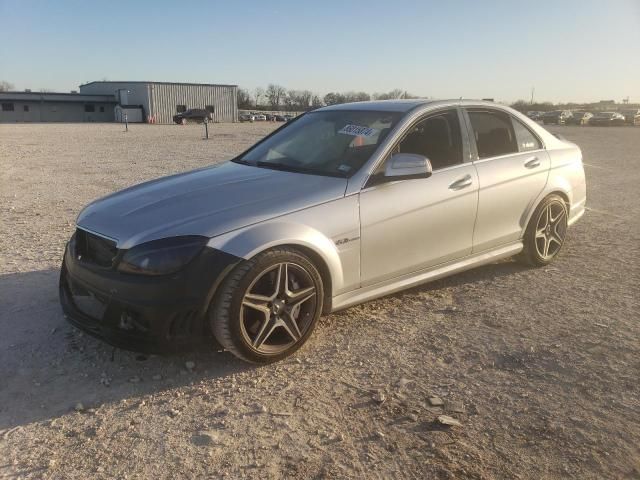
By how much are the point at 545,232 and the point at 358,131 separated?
2223 millimetres

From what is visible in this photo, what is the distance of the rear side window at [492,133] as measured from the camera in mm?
4578

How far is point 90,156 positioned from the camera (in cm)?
1662

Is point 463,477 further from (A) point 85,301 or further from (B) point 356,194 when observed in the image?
(A) point 85,301

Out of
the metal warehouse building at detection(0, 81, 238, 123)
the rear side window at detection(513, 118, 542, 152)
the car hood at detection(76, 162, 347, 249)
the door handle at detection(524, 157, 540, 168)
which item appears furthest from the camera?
the metal warehouse building at detection(0, 81, 238, 123)

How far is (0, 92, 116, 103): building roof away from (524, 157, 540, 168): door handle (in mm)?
73361

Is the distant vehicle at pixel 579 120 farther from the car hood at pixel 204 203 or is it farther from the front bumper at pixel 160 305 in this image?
the front bumper at pixel 160 305

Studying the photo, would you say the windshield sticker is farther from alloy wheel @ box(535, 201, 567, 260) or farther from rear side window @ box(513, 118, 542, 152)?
alloy wheel @ box(535, 201, 567, 260)

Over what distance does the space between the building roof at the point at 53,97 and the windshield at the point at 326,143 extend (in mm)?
72350

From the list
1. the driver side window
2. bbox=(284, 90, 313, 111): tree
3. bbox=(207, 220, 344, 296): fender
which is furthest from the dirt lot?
bbox=(284, 90, 313, 111): tree

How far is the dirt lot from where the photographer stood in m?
2.49

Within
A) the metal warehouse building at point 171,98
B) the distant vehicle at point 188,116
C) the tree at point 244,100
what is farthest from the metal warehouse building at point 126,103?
the tree at point 244,100

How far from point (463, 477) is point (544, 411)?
76 centimetres

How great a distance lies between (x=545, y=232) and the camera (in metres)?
5.17

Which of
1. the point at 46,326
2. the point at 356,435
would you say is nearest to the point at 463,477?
the point at 356,435
